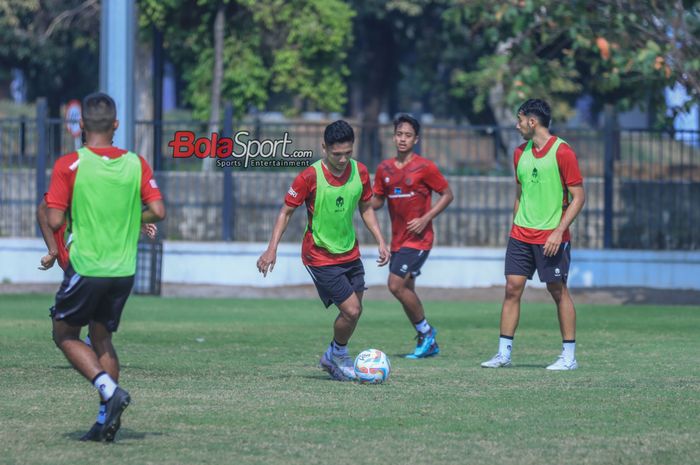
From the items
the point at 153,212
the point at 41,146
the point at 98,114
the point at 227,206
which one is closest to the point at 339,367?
the point at 153,212

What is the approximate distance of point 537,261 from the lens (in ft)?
36.0

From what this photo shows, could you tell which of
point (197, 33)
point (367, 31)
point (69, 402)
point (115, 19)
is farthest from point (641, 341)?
point (367, 31)

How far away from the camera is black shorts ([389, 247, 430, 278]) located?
1259 centimetres

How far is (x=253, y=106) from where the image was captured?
33750 mm

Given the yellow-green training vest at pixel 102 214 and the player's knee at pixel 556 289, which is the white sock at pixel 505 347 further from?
the yellow-green training vest at pixel 102 214

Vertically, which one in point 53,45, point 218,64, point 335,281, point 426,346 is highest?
point 53,45

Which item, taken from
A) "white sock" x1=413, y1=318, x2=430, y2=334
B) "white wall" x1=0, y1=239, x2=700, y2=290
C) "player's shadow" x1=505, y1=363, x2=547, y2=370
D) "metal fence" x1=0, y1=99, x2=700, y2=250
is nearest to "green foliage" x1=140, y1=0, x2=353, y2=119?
"metal fence" x1=0, y1=99, x2=700, y2=250

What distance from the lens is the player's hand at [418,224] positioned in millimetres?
12570

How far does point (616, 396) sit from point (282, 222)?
2803mm

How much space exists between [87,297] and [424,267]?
13.9 m

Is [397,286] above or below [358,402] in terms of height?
above

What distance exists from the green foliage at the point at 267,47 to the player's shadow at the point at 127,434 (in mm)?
24808

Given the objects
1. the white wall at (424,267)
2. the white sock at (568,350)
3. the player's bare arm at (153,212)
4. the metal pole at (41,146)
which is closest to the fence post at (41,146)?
the metal pole at (41,146)

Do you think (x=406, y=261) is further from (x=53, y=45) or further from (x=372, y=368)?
(x=53, y=45)
